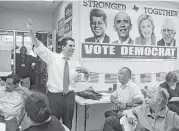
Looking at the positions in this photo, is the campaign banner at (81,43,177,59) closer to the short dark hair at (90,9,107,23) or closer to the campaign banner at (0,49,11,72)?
the short dark hair at (90,9,107,23)

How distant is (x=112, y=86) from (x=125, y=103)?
1257 millimetres

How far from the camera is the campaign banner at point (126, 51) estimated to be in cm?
Result: 395

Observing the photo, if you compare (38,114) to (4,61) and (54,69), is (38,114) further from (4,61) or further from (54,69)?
(4,61)

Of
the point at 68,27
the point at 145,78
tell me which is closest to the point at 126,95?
the point at 145,78

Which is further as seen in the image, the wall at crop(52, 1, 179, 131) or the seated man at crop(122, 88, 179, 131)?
the wall at crop(52, 1, 179, 131)

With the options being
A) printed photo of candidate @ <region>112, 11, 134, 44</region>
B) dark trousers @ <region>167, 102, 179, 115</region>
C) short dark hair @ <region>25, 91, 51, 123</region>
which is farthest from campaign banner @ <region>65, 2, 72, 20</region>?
short dark hair @ <region>25, 91, 51, 123</region>

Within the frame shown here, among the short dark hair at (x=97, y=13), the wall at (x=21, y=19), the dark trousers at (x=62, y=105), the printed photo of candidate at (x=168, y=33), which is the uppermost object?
the wall at (x=21, y=19)

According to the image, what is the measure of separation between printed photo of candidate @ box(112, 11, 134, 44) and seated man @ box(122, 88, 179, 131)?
2.31 m

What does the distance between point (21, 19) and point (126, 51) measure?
3.57 meters

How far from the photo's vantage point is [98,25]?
399cm

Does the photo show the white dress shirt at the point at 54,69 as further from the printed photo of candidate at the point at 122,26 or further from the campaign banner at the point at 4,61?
the campaign banner at the point at 4,61

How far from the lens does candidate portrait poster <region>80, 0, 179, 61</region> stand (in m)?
3.93

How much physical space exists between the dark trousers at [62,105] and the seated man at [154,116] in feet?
3.30

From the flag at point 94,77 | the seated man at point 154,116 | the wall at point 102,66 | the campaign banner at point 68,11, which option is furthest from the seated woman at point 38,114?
the campaign banner at point 68,11
